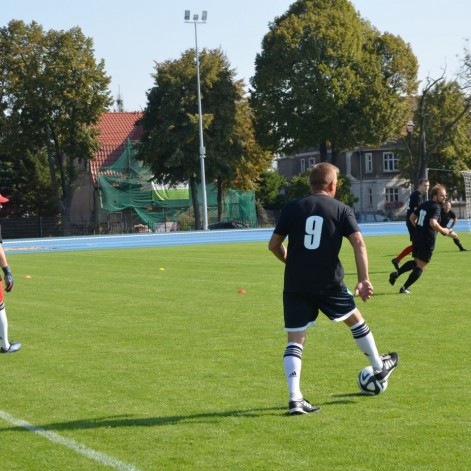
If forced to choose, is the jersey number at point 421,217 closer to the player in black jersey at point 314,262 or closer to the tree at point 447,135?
the player in black jersey at point 314,262

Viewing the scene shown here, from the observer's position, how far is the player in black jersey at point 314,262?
6.91 m

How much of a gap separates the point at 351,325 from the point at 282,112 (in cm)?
5852

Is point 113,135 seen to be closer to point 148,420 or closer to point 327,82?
point 327,82

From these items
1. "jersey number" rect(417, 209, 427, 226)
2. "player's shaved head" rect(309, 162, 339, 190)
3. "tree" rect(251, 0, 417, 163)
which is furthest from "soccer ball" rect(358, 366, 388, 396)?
"tree" rect(251, 0, 417, 163)

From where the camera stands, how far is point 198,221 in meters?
65.6

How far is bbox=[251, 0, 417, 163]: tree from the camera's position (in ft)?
211

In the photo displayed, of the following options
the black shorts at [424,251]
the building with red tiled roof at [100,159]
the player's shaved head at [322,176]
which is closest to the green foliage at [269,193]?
the building with red tiled roof at [100,159]

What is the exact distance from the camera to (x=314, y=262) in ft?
22.8

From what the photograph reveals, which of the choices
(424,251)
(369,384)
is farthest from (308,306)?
(424,251)

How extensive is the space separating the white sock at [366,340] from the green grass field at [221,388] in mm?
278

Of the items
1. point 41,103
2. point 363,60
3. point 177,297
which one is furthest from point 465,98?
point 177,297

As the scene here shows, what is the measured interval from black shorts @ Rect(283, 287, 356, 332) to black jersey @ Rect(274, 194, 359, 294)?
0.06 metres

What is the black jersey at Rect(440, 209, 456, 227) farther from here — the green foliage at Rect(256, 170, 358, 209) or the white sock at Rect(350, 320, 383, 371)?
the green foliage at Rect(256, 170, 358, 209)

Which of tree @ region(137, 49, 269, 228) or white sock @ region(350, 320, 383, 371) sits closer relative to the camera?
white sock @ region(350, 320, 383, 371)
